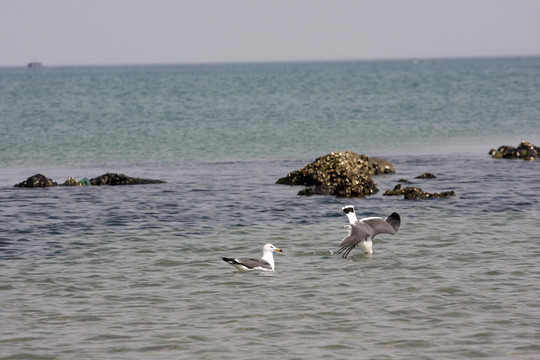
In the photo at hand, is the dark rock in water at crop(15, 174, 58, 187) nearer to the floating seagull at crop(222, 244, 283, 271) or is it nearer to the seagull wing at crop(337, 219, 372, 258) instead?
the floating seagull at crop(222, 244, 283, 271)

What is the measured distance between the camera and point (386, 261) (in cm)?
1850

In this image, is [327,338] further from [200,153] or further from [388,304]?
[200,153]

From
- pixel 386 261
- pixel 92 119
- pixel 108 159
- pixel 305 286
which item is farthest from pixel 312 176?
pixel 92 119

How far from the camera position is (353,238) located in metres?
18.5

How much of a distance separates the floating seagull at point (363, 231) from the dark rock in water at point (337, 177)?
7.39m

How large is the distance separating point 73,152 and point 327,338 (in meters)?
34.6

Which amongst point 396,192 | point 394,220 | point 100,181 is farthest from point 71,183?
point 394,220

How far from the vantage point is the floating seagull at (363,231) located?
727 inches

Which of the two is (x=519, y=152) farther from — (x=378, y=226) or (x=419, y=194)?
(x=378, y=226)

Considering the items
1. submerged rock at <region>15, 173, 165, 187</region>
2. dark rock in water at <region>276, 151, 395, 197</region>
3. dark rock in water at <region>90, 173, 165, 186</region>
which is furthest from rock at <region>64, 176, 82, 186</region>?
dark rock in water at <region>276, 151, 395, 197</region>

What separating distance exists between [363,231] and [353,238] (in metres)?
0.52

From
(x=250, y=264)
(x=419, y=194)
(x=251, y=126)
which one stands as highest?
(x=251, y=126)

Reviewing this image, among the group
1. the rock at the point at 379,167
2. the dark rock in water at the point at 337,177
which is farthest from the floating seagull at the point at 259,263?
the rock at the point at 379,167

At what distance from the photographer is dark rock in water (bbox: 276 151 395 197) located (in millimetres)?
27500
